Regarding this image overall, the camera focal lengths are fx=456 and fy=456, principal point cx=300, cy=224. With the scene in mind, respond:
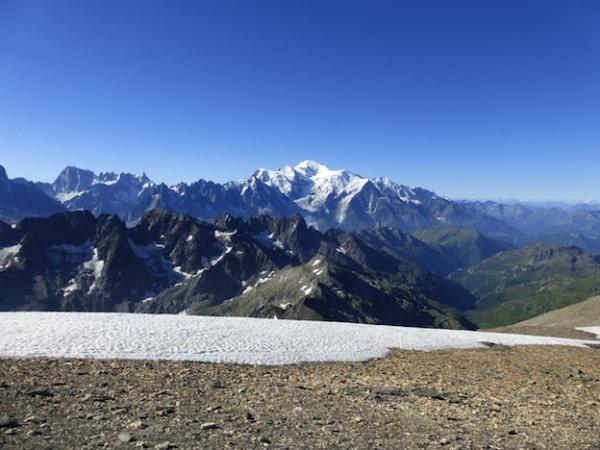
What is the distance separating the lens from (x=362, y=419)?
48.5 feet

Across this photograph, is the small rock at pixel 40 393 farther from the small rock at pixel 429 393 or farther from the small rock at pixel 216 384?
the small rock at pixel 429 393

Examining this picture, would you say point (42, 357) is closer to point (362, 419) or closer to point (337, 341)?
point (362, 419)

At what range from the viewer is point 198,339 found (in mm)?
26859

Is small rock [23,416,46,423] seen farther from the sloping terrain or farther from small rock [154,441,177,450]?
the sloping terrain

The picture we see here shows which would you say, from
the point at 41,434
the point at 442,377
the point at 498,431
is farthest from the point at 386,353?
the point at 41,434

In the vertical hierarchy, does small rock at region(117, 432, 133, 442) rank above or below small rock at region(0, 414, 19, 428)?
below

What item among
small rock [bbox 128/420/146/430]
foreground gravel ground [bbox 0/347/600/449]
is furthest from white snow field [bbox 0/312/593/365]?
small rock [bbox 128/420/146/430]

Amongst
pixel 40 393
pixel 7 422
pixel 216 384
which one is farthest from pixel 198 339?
pixel 7 422

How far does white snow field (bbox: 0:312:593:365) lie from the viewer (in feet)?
74.2

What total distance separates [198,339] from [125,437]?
49.8 ft

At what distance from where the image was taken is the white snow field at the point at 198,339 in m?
22.6

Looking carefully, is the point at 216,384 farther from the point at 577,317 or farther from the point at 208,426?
the point at 577,317

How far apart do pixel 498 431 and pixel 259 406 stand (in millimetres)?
7749

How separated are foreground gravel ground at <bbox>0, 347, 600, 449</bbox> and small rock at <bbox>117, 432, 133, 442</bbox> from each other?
3 centimetres
